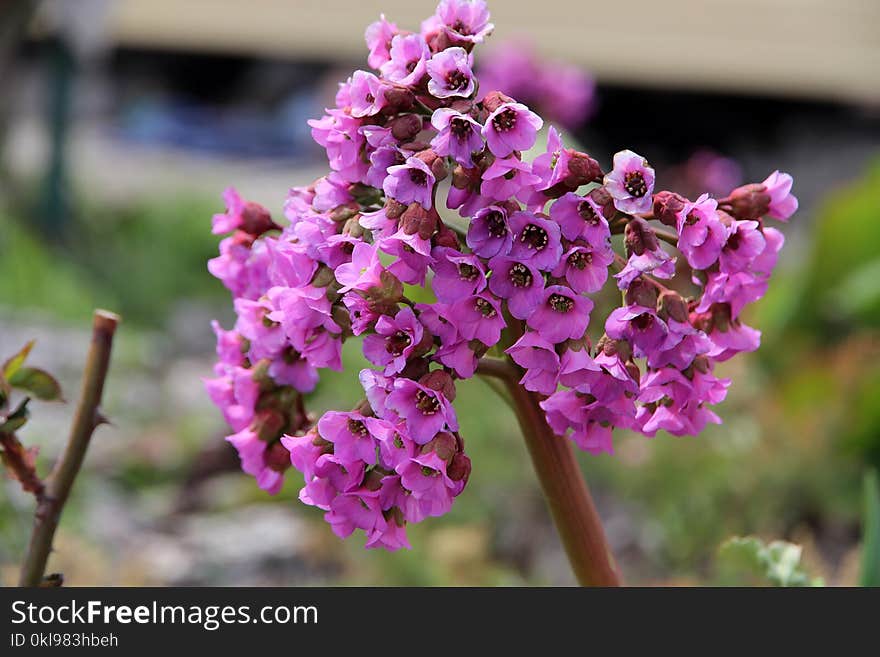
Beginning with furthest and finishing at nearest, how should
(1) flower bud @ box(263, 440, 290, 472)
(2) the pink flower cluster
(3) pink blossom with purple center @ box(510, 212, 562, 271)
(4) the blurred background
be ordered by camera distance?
1. (2) the pink flower cluster
2. (4) the blurred background
3. (1) flower bud @ box(263, 440, 290, 472)
4. (3) pink blossom with purple center @ box(510, 212, 562, 271)

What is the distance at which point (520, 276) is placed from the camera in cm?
95

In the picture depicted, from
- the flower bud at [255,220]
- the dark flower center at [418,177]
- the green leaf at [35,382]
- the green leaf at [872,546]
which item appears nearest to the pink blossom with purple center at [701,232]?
the dark flower center at [418,177]

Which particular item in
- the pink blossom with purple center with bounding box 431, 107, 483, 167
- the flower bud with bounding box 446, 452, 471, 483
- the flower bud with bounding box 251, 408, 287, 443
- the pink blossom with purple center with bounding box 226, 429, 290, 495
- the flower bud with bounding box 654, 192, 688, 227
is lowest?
the flower bud with bounding box 446, 452, 471, 483

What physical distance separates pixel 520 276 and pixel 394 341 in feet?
0.37

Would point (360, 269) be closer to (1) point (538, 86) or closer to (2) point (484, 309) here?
(2) point (484, 309)

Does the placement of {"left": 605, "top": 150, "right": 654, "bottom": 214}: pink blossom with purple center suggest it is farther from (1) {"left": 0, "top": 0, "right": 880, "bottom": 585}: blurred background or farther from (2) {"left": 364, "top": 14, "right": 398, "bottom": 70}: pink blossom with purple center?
(1) {"left": 0, "top": 0, "right": 880, "bottom": 585}: blurred background

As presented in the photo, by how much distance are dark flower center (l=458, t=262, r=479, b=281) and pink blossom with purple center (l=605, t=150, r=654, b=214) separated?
0.13 m

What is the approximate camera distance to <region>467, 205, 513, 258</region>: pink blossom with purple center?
0.92 metres

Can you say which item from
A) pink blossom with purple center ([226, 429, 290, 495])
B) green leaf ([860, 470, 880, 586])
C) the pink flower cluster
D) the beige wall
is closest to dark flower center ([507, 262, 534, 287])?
pink blossom with purple center ([226, 429, 290, 495])

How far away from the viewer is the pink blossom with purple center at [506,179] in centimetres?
92

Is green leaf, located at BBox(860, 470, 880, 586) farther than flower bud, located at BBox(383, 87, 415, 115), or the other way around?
green leaf, located at BBox(860, 470, 880, 586)

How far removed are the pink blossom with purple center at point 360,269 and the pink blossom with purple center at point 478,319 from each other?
0.06 meters

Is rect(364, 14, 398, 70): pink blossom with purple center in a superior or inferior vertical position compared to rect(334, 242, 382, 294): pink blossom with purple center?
superior

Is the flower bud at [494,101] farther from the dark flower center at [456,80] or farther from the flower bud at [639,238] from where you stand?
the flower bud at [639,238]
